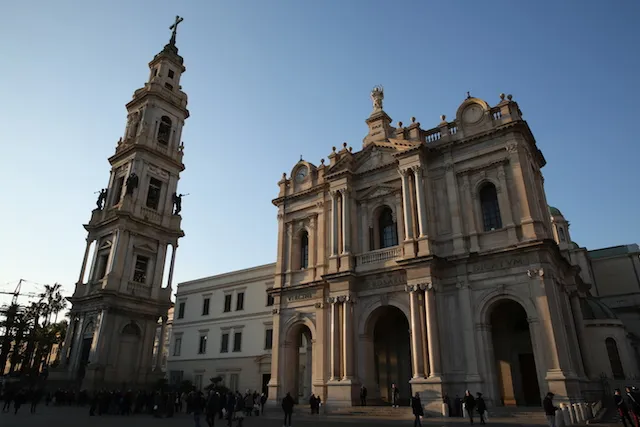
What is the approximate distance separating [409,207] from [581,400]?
1199cm

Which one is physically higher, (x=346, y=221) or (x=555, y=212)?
(x=555, y=212)

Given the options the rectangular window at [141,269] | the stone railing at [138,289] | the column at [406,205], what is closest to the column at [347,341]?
the column at [406,205]

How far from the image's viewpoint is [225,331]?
4188 centimetres

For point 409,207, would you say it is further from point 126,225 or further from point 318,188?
point 126,225

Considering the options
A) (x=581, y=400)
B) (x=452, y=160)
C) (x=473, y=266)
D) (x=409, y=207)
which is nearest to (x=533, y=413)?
(x=581, y=400)

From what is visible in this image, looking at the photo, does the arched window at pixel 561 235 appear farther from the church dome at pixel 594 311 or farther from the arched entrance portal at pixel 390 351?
the arched entrance portal at pixel 390 351

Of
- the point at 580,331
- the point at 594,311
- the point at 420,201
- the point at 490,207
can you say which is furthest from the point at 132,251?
the point at 594,311

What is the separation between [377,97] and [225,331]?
84.0ft

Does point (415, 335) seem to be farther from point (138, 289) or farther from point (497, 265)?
point (138, 289)

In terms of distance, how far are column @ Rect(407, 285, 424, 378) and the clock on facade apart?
1036 centimetres

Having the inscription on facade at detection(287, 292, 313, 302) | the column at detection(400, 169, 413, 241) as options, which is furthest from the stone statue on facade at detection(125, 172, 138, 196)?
the column at detection(400, 169, 413, 241)

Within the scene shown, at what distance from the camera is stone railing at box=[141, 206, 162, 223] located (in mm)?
37219

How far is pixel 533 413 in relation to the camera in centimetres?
1788

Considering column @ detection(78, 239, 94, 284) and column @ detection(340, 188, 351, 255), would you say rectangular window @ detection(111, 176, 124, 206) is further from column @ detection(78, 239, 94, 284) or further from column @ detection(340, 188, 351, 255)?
column @ detection(340, 188, 351, 255)
